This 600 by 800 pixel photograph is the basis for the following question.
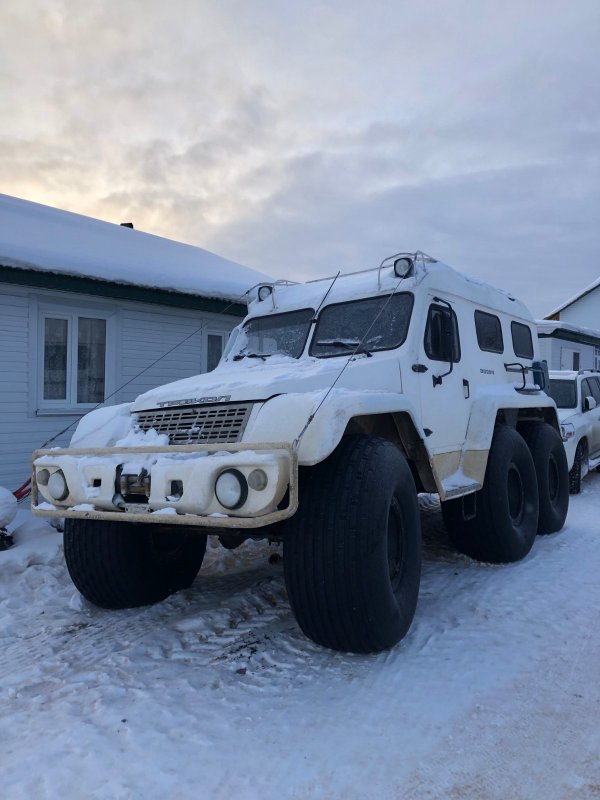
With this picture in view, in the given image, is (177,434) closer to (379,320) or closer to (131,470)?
(131,470)

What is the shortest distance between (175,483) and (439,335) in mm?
2494

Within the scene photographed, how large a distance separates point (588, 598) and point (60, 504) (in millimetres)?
3583

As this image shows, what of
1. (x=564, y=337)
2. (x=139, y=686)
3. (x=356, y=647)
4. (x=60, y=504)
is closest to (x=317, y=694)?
(x=356, y=647)

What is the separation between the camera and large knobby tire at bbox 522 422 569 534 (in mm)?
6551

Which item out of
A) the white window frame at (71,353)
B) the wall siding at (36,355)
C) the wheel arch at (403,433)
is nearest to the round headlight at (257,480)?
the wheel arch at (403,433)

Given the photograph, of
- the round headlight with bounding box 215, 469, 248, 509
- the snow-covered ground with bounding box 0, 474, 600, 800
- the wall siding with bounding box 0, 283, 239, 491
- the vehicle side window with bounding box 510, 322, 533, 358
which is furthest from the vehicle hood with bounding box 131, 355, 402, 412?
the wall siding with bounding box 0, 283, 239, 491

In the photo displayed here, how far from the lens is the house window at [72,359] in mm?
8484

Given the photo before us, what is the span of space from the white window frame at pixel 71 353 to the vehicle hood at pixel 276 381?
14.5 ft

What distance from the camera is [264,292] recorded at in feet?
18.9

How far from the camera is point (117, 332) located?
905 centimetres

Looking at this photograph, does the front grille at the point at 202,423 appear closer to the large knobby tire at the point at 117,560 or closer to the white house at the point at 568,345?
the large knobby tire at the point at 117,560

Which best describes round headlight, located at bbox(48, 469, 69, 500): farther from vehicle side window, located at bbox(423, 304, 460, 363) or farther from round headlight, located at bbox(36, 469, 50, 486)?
vehicle side window, located at bbox(423, 304, 460, 363)

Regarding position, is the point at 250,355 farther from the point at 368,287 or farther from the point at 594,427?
the point at 594,427

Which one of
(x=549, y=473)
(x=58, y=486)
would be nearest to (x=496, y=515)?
(x=549, y=473)
